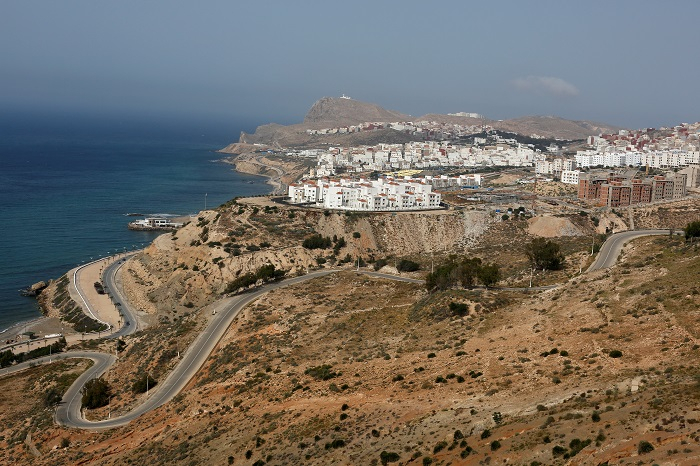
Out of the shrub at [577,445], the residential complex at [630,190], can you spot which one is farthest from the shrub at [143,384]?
the residential complex at [630,190]

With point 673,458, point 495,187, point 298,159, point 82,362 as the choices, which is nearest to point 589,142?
point 298,159

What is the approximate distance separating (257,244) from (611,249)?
25.6 meters

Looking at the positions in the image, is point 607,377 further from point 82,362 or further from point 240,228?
point 240,228

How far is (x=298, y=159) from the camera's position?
149125 millimetres

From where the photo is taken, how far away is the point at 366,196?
63.1 m

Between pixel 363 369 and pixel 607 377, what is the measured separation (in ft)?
26.0

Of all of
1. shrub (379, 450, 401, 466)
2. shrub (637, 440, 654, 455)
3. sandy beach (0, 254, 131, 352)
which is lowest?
sandy beach (0, 254, 131, 352)

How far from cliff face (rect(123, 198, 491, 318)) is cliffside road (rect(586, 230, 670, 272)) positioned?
47.7 ft

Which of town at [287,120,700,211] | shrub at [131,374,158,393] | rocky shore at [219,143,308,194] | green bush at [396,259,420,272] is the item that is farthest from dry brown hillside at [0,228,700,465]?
rocky shore at [219,143,308,194]

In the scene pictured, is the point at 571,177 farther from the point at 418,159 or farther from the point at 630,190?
the point at 418,159

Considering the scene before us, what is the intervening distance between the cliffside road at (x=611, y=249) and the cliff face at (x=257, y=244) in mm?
14534

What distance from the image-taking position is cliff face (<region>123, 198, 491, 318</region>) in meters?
46.9

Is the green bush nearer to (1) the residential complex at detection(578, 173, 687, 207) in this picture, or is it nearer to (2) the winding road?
(2) the winding road

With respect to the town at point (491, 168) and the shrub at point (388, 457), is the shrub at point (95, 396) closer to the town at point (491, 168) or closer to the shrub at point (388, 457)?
the shrub at point (388, 457)
